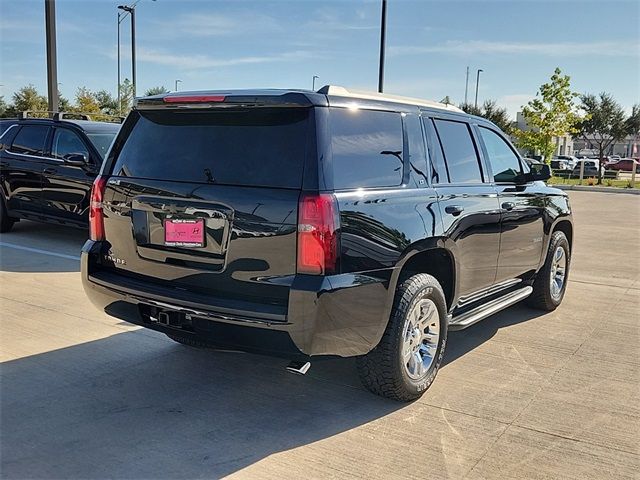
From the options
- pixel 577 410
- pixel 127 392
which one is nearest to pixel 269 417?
pixel 127 392

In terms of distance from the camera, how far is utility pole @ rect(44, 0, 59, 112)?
44.9 feet

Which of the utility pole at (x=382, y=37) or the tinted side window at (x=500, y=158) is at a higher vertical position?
the utility pole at (x=382, y=37)

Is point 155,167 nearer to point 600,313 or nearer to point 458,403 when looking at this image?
point 458,403

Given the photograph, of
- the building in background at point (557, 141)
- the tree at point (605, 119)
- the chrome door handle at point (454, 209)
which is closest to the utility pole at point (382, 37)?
the building in background at point (557, 141)

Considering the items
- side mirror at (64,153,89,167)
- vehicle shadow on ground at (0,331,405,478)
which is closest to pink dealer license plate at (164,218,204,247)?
vehicle shadow on ground at (0,331,405,478)

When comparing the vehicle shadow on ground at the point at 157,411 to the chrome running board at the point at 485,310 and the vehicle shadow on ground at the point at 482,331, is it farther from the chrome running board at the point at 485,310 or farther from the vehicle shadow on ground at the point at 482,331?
the vehicle shadow on ground at the point at 482,331

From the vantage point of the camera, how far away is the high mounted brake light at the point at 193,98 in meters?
3.58

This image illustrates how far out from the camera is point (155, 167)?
3.79 meters

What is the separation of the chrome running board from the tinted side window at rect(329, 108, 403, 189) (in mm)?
1214

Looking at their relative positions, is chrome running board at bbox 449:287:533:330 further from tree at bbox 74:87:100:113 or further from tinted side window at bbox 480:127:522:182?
tree at bbox 74:87:100:113

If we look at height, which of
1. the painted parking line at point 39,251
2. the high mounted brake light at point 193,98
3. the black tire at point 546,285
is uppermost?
the high mounted brake light at point 193,98

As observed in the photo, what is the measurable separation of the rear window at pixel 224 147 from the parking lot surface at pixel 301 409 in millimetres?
1415

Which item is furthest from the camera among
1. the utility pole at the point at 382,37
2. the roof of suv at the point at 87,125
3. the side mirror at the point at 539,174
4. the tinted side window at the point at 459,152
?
the utility pole at the point at 382,37

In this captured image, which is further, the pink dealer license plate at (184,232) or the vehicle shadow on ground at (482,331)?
the vehicle shadow on ground at (482,331)
